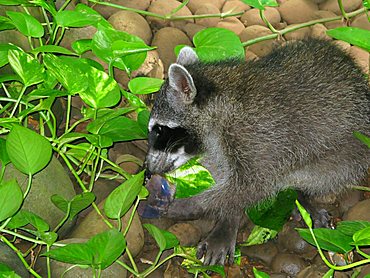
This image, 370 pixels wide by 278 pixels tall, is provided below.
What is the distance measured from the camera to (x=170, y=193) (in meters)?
4.00

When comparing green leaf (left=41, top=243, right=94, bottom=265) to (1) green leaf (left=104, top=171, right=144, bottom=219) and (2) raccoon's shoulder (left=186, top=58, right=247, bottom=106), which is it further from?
(2) raccoon's shoulder (left=186, top=58, right=247, bottom=106)

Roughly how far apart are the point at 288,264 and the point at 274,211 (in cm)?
29

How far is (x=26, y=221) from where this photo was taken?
318 centimetres

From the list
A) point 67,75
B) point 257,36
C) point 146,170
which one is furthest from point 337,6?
point 67,75

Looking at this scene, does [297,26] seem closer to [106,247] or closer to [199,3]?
[199,3]

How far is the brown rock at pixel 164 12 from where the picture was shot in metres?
4.87

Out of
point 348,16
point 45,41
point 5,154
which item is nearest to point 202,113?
point 5,154

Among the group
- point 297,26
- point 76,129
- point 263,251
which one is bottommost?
point 263,251

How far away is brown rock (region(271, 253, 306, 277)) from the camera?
3.68 m

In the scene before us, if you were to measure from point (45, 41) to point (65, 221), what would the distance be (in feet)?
4.40

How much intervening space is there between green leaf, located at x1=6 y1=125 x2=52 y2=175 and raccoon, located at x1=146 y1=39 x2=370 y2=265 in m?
0.65

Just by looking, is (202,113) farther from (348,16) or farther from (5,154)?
(348,16)

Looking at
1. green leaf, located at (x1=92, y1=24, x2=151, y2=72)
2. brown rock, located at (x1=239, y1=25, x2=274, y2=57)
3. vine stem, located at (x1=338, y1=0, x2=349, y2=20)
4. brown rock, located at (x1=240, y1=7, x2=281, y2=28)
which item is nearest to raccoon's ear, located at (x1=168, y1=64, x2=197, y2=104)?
green leaf, located at (x1=92, y1=24, x2=151, y2=72)

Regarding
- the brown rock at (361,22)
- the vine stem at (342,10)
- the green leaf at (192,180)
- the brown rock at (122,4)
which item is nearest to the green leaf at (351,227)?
the green leaf at (192,180)
